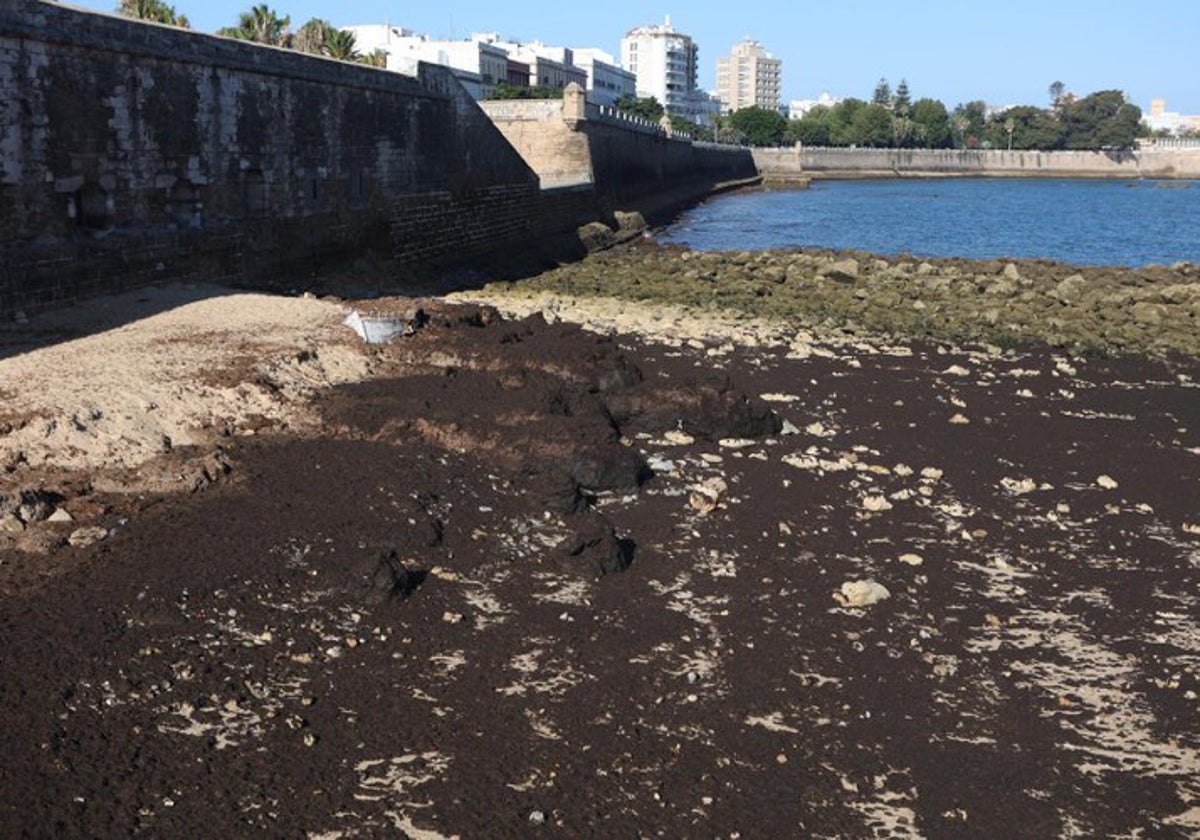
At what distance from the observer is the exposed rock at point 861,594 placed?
365 inches

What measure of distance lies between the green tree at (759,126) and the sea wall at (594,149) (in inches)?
2772

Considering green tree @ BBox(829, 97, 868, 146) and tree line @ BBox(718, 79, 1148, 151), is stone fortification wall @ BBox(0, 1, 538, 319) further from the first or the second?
green tree @ BBox(829, 97, 868, 146)

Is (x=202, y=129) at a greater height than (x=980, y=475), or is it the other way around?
(x=202, y=129)

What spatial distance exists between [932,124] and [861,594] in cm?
15438

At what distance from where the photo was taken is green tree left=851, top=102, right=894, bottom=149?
472 ft

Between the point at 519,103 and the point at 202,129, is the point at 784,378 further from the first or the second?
the point at 519,103

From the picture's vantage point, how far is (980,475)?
12797mm

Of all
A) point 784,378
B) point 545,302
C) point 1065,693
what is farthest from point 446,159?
point 1065,693

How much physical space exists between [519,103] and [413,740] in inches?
1494

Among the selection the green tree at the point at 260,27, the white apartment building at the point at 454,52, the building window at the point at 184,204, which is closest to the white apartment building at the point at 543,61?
the white apartment building at the point at 454,52

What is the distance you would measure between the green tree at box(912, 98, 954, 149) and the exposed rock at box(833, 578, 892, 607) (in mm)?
147950

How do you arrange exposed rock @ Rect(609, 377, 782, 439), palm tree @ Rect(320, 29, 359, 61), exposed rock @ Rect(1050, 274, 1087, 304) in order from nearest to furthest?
exposed rock @ Rect(609, 377, 782, 439)
exposed rock @ Rect(1050, 274, 1087, 304)
palm tree @ Rect(320, 29, 359, 61)

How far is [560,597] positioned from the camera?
9109mm

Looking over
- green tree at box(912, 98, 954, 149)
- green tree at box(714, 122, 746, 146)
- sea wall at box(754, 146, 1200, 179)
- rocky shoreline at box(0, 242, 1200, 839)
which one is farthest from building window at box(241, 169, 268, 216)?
green tree at box(912, 98, 954, 149)
